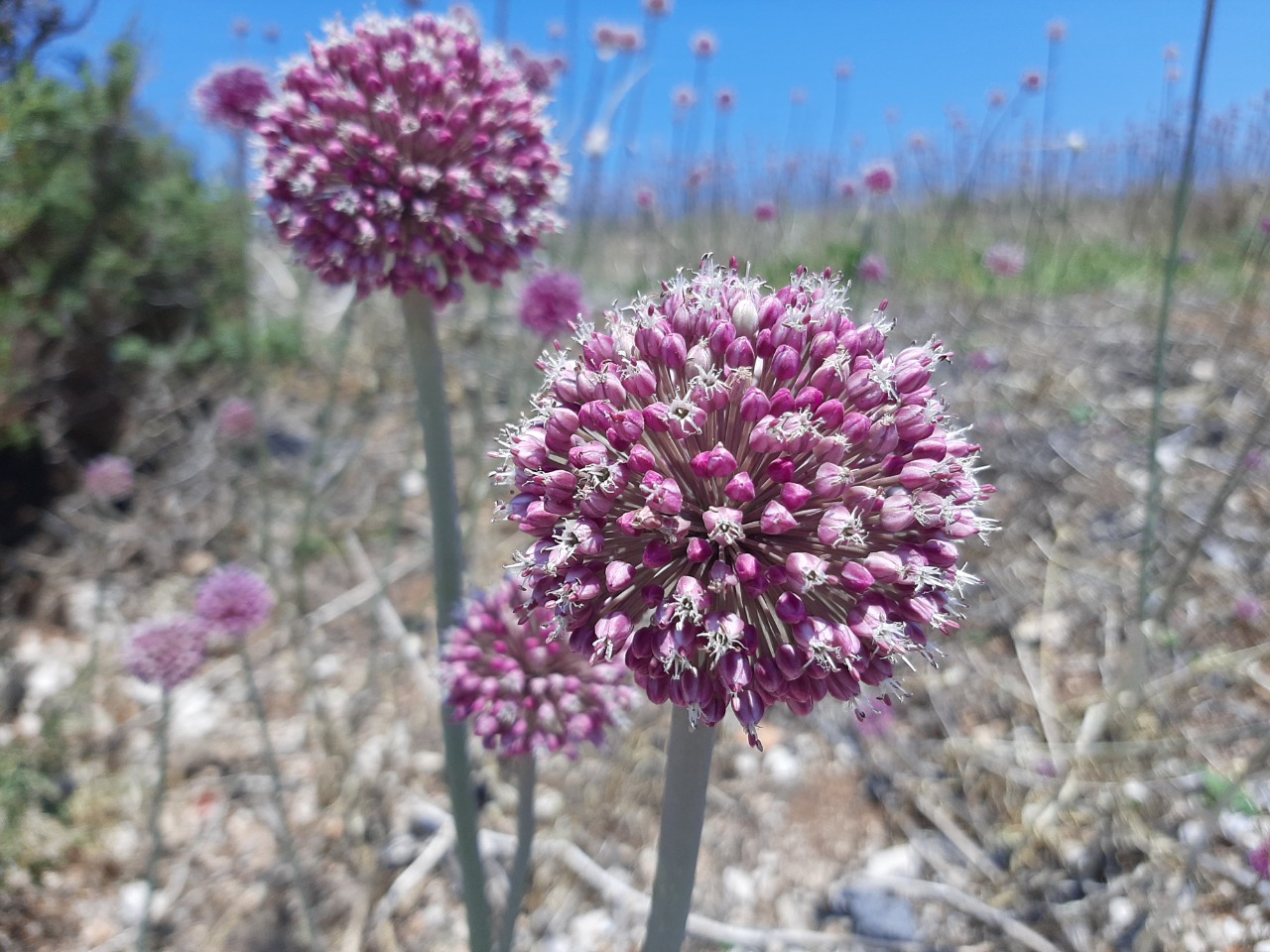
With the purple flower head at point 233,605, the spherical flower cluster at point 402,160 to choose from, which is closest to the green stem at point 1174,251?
the spherical flower cluster at point 402,160

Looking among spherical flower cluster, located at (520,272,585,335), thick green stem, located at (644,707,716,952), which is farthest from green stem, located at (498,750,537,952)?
spherical flower cluster, located at (520,272,585,335)

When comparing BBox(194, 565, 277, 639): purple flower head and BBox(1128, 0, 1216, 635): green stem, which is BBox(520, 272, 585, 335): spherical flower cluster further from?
BBox(1128, 0, 1216, 635): green stem

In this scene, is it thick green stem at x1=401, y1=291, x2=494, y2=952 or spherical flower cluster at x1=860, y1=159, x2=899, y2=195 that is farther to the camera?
spherical flower cluster at x1=860, y1=159, x2=899, y2=195

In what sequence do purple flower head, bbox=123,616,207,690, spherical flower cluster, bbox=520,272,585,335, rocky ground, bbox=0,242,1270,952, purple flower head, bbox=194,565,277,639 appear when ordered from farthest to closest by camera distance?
spherical flower cluster, bbox=520,272,585,335, rocky ground, bbox=0,242,1270,952, purple flower head, bbox=194,565,277,639, purple flower head, bbox=123,616,207,690

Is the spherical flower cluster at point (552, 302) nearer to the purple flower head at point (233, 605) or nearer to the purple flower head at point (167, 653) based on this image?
the purple flower head at point (233, 605)

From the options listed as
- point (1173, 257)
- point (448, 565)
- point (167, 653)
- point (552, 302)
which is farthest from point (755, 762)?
point (1173, 257)

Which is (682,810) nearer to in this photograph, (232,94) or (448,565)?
(448,565)

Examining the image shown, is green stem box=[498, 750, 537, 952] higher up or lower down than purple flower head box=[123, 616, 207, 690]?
lower down

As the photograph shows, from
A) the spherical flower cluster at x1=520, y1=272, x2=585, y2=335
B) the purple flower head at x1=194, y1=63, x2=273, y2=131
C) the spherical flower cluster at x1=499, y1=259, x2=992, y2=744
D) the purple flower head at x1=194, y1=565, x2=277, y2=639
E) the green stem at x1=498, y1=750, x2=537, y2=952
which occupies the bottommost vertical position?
the green stem at x1=498, y1=750, x2=537, y2=952
